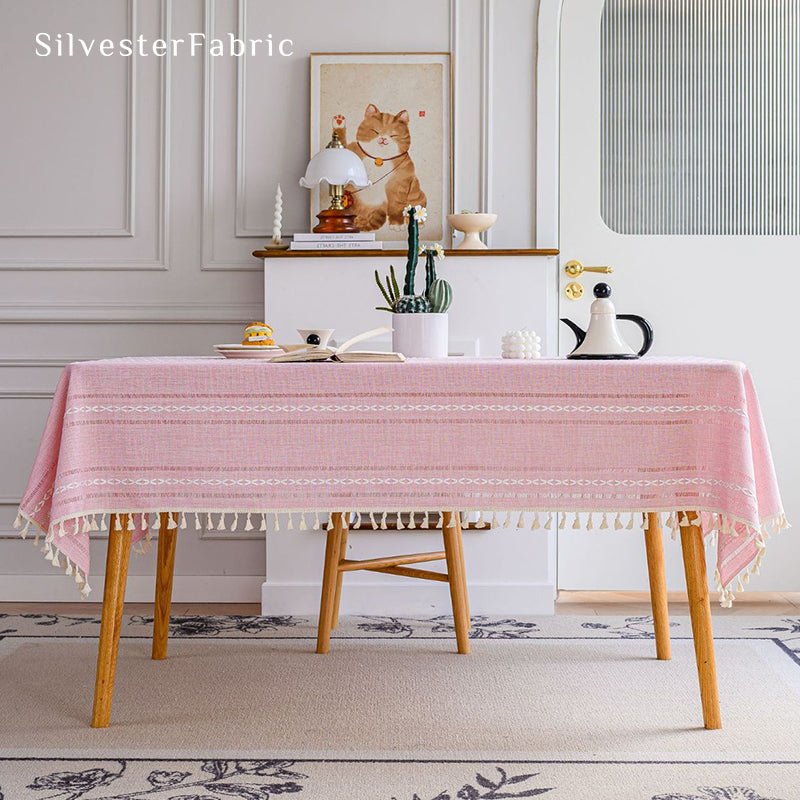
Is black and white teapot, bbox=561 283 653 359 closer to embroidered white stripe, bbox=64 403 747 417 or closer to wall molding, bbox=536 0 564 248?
embroidered white stripe, bbox=64 403 747 417

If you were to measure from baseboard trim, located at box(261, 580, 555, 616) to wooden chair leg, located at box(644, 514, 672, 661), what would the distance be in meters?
0.56

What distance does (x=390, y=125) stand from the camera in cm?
311

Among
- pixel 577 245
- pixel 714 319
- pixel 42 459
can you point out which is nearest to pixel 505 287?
pixel 577 245

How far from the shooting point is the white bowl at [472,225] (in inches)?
116

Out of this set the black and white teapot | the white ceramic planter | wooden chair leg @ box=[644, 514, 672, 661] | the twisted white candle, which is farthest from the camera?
the twisted white candle

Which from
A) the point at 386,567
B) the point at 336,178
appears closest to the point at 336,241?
the point at 336,178

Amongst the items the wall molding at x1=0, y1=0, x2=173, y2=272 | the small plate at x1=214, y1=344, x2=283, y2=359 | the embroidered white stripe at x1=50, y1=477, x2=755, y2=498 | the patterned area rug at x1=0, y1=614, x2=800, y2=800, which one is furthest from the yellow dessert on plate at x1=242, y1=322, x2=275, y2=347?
the wall molding at x1=0, y1=0, x2=173, y2=272

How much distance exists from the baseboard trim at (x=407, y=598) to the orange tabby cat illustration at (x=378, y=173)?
3.80 feet

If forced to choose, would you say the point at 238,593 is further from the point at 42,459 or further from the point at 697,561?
the point at 697,561

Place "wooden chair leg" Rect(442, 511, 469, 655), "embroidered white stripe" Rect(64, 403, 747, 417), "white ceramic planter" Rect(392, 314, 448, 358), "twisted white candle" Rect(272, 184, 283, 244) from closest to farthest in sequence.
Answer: "embroidered white stripe" Rect(64, 403, 747, 417)
"white ceramic planter" Rect(392, 314, 448, 358)
"wooden chair leg" Rect(442, 511, 469, 655)
"twisted white candle" Rect(272, 184, 283, 244)

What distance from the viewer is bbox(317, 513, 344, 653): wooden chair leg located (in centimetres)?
250

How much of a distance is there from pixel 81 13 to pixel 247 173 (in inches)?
29.8

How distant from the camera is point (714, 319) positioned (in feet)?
10.2

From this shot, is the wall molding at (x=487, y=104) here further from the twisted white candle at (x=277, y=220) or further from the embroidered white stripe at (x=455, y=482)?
the embroidered white stripe at (x=455, y=482)
